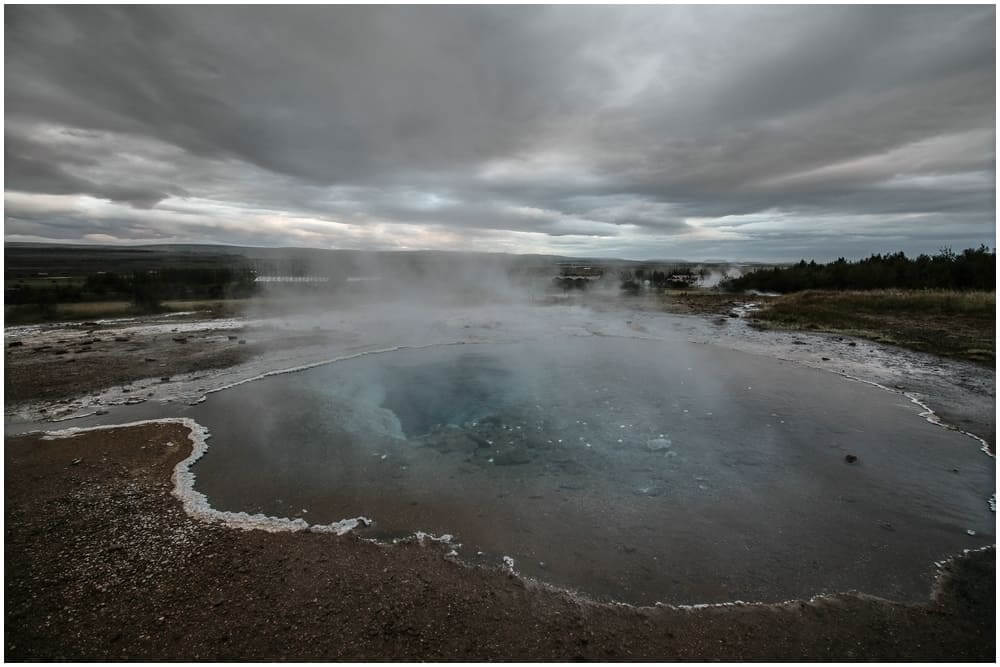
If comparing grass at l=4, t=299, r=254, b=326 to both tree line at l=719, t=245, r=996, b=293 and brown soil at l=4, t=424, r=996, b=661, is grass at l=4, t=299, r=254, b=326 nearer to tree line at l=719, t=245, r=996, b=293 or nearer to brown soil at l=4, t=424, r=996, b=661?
brown soil at l=4, t=424, r=996, b=661

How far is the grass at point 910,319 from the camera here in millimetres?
12687

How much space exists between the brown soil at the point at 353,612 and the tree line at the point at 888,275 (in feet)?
98.6

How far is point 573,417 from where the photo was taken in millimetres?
7164

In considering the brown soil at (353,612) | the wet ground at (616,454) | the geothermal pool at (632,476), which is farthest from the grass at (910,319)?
the brown soil at (353,612)

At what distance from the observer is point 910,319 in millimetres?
17062

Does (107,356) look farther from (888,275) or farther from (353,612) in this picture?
(888,275)

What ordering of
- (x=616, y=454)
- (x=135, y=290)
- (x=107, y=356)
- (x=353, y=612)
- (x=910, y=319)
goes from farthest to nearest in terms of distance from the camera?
1. (x=135, y=290)
2. (x=910, y=319)
3. (x=107, y=356)
4. (x=616, y=454)
5. (x=353, y=612)

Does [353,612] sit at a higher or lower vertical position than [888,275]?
lower

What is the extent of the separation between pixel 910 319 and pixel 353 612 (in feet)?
71.5

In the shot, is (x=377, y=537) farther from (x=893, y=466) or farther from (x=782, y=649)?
(x=893, y=466)

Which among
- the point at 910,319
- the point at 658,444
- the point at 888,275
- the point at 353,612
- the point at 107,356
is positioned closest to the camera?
the point at 353,612

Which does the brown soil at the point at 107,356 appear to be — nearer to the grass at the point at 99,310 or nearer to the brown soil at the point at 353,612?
the grass at the point at 99,310

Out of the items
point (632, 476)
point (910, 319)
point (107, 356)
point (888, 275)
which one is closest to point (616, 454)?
point (632, 476)

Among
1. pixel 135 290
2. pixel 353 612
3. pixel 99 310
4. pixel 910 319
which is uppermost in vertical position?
pixel 910 319
